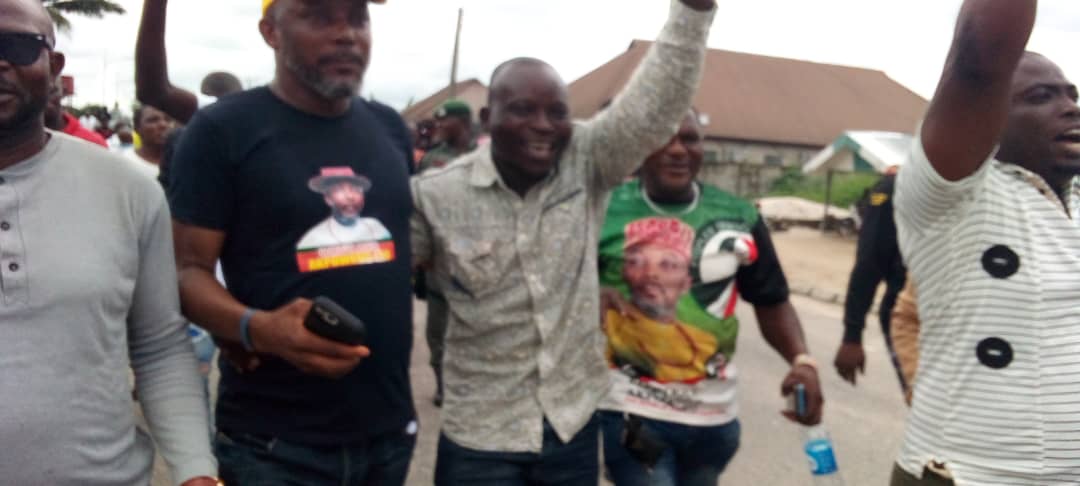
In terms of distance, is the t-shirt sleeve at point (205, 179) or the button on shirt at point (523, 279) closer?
the t-shirt sleeve at point (205, 179)

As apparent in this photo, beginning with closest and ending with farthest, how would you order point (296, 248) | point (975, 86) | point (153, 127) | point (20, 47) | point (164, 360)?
point (20, 47) → point (975, 86) → point (164, 360) → point (296, 248) → point (153, 127)

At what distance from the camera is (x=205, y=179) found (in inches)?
85.1

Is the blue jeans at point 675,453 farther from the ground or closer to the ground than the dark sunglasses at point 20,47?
closer to the ground

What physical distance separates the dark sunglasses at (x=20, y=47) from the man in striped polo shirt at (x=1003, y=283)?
5.75 feet

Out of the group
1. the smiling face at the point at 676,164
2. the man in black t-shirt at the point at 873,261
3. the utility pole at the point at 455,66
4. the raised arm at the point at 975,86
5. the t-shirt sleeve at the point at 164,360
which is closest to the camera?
the raised arm at the point at 975,86

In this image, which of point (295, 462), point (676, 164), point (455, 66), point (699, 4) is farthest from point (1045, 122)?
point (455, 66)

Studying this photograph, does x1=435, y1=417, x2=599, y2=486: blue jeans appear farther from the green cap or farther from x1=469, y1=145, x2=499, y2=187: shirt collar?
the green cap

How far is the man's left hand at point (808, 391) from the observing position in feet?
9.52

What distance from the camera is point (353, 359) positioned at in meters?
1.96

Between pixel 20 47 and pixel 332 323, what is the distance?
757 millimetres

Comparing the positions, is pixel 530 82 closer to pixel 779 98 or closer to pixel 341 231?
pixel 341 231

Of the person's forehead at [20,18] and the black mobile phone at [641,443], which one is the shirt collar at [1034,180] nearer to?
the black mobile phone at [641,443]

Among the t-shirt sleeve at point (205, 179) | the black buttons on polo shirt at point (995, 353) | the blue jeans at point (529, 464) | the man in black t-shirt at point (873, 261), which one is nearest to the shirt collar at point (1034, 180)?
the black buttons on polo shirt at point (995, 353)

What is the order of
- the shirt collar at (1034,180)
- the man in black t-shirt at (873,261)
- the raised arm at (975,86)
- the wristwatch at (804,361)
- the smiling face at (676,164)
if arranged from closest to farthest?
1. the raised arm at (975,86)
2. the shirt collar at (1034,180)
3. the wristwatch at (804,361)
4. the smiling face at (676,164)
5. the man in black t-shirt at (873,261)
